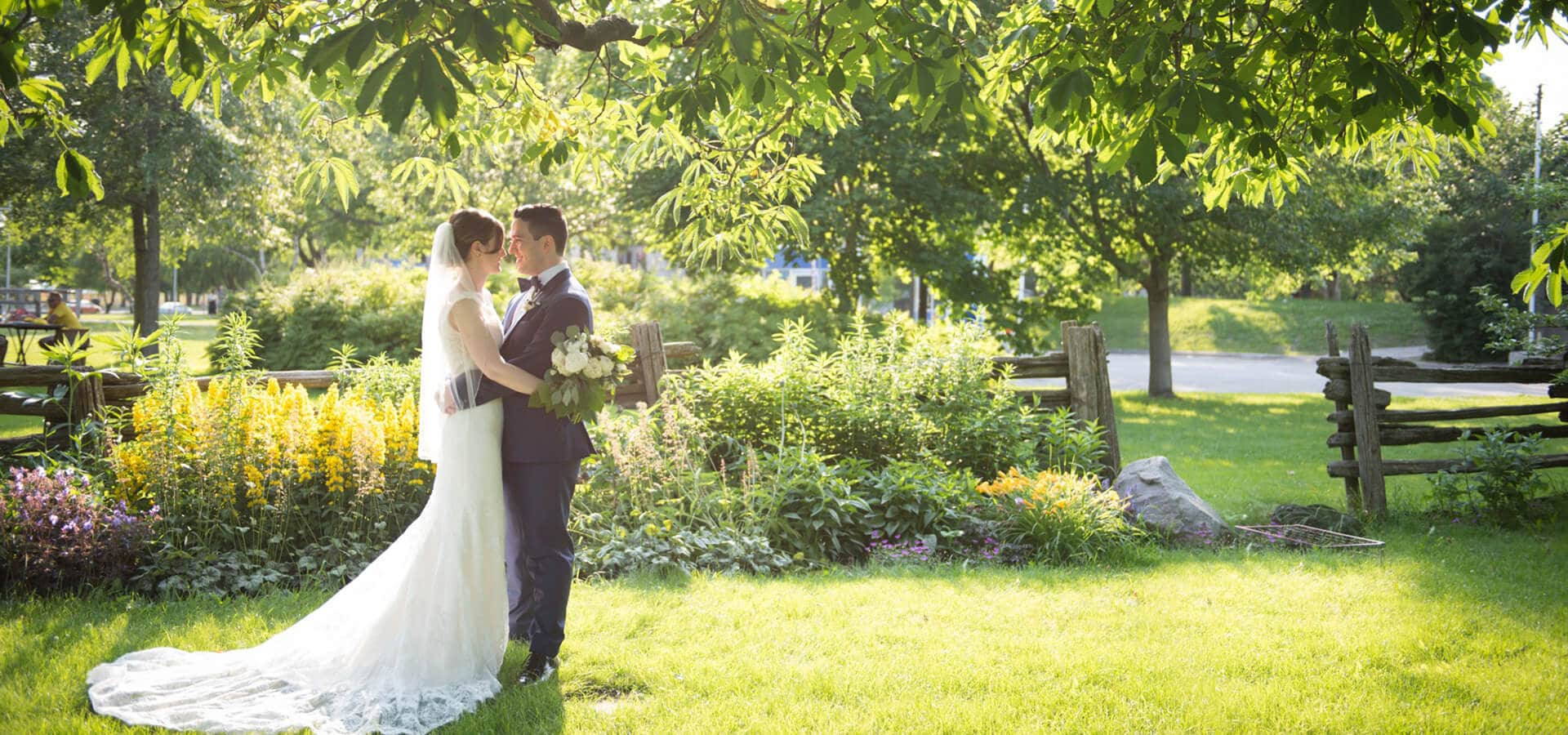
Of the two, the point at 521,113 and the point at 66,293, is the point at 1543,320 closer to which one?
the point at 521,113

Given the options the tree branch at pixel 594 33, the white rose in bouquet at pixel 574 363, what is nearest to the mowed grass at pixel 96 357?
the white rose in bouquet at pixel 574 363

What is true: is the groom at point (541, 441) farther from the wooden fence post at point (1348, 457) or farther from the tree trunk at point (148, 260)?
the tree trunk at point (148, 260)

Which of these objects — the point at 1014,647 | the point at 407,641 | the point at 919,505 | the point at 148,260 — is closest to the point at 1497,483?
the point at 919,505

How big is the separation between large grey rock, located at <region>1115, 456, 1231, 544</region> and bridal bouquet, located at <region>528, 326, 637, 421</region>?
467cm

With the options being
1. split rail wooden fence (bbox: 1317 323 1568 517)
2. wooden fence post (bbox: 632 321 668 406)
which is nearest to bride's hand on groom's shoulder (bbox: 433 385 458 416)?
wooden fence post (bbox: 632 321 668 406)

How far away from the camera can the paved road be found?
23094 mm

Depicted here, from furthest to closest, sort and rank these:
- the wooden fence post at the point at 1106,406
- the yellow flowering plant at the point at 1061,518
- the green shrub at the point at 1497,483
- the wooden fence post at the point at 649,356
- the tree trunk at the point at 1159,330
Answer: the tree trunk at the point at 1159,330 → the wooden fence post at the point at 1106,406 → the wooden fence post at the point at 649,356 → the green shrub at the point at 1497,483 → the yellow flowering plant at the point at 1061,518

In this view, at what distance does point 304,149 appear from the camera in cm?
2362

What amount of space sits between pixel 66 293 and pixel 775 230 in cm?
5773

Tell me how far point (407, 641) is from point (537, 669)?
56 centimetres

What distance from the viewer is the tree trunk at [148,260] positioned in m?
18.8

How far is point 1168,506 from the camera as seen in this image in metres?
8.12

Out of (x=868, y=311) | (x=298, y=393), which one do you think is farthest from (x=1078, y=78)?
(x=868, y=311)

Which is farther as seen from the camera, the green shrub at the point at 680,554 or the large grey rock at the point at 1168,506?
the large grey rock at the point at 1168,506
